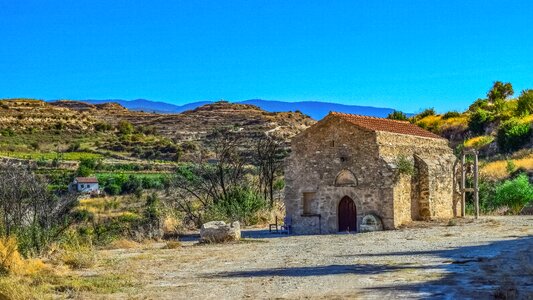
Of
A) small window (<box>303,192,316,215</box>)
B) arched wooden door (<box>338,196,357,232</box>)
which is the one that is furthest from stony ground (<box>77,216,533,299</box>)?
small window (<box>303,192,316,215</box>)

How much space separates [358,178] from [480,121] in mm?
35025

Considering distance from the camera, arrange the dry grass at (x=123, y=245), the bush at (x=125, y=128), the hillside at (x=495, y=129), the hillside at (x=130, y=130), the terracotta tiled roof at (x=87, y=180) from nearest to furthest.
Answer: the dry grass at (x=123, y=245)
the hillside at (x=495, y=129)
the terracotta tiled roof at (x=87, y=180)
the hillside at (x=130, y=130)
the bush at (x=125, y=128)

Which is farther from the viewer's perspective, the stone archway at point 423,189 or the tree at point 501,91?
the tree at point 501,91

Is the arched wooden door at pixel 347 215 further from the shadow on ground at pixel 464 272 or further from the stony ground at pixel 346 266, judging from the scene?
the shadow on ground at pixel 464 272

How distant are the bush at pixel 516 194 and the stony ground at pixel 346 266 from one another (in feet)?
22.6

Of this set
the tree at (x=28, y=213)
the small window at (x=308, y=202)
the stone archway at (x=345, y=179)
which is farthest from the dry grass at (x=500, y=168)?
the tree at (x=28, y=213)

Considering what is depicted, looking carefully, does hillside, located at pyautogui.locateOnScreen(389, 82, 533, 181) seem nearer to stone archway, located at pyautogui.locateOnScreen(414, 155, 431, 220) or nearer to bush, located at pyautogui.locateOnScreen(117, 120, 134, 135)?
stone archway, located at pyautogui.locateOnScreen(414, 155, 431, 220)

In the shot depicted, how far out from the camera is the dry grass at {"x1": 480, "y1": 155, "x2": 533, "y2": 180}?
34.2 meters

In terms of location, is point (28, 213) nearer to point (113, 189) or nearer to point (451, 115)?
point (113, 189)

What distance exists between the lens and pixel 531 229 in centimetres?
2002

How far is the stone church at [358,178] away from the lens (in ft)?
74.2

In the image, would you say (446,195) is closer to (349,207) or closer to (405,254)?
(349,207)

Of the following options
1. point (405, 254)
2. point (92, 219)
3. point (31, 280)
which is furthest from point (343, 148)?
point (92, 219)

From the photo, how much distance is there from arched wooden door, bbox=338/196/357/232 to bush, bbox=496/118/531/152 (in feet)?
87.1
